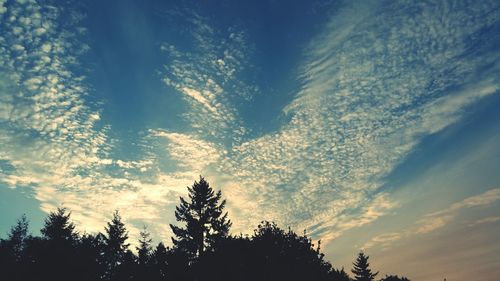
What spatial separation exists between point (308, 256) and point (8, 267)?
3213 cm

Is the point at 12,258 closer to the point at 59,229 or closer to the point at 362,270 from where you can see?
the point at 59,229

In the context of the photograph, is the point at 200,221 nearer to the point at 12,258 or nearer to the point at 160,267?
the point at 160,267

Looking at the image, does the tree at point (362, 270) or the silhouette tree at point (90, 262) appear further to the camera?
the tree at point (362, 270)

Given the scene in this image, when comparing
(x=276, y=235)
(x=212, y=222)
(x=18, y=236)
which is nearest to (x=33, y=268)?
(x=212, y=222)

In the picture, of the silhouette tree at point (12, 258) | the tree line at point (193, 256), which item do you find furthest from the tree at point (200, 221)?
the silhouette tree at point (12, 258)

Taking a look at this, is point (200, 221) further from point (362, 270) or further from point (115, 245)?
point (362, 270)

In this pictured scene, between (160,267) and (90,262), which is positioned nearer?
(90,262)

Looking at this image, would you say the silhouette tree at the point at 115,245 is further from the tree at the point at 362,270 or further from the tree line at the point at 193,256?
the tree at the point at 362,270

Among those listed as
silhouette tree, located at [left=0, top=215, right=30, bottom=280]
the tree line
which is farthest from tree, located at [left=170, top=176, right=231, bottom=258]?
silhouette tree, located at [left=0, top=215, right=30, bottom=280]

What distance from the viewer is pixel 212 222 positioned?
109 feet

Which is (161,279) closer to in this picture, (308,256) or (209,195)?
(209,195)

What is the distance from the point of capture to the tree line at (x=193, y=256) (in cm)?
2764

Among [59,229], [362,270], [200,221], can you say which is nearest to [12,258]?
[59,229]

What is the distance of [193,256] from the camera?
31906 millimetres
